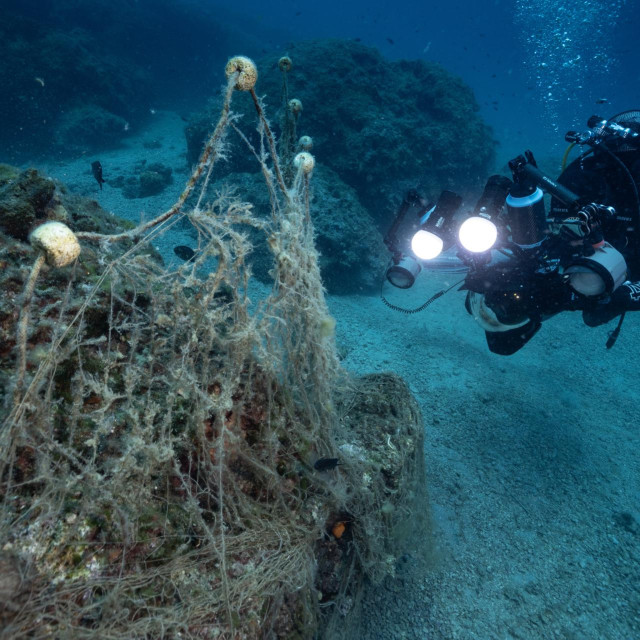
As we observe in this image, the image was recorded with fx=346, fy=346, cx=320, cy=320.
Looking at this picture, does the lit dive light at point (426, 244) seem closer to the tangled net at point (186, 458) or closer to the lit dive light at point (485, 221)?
→ the lit dive light at point (485, 221)

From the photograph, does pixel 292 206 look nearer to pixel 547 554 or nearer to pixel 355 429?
pixel 355 429

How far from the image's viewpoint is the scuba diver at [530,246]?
3.24 metres

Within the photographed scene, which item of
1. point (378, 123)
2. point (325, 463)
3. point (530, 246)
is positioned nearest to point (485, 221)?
point (530, 246)

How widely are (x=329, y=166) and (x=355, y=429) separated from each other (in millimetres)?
9532

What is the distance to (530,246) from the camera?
139 inches

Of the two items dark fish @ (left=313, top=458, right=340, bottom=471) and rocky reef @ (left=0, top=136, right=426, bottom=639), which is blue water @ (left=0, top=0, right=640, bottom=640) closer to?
rocky reef @ (left=0, top=136, right=426, bottom=639)

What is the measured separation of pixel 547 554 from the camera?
3.17 m

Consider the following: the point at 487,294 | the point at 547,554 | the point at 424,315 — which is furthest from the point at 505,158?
the point at 547,554

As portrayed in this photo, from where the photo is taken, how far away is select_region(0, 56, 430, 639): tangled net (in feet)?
4.14

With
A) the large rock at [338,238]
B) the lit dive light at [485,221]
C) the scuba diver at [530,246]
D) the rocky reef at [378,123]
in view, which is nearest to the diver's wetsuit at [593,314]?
the scuba diver at [530,246]

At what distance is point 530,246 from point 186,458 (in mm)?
3650

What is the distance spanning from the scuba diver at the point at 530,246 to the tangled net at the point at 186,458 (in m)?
1.88

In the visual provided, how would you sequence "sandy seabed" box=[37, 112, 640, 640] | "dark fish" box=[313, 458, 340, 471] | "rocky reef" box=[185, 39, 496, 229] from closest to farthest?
"dark fish" box=[313, 458, 340, 471], "sandy seabed" box=[37, 112, 640, 640], "rocky reef" box=[185, 39, 496, 229]

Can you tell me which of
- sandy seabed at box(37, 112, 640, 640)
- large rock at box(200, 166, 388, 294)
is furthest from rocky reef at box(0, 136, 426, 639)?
large rock at box(200, 166, 388, 294)
